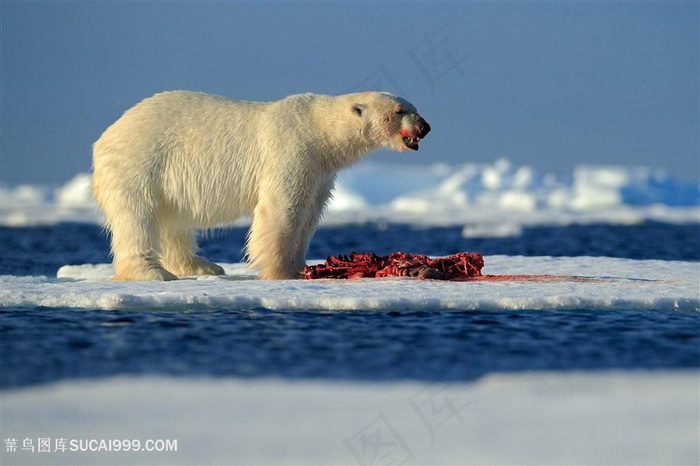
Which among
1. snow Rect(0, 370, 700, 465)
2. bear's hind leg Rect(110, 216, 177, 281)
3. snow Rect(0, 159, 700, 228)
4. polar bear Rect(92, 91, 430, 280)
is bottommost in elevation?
snow Rect(0, 370, 700, 465)

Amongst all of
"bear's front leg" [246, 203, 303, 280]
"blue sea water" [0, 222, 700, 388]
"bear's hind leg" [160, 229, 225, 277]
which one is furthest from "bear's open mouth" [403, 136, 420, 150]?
"bear's hind leg" [160, 229, 225, 277]

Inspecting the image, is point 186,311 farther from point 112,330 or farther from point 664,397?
point 664,397

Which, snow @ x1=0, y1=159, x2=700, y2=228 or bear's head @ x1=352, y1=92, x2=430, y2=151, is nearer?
bear's head @ x1=352, y1=92, x2=430, y2=151

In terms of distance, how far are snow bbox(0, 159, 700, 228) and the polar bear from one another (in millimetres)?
32919

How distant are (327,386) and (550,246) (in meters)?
21.6

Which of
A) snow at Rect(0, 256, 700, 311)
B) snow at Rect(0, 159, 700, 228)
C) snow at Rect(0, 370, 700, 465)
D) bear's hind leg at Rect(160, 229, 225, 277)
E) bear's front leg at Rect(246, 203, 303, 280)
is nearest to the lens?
snow at Rect(0, 370, 700, 465)

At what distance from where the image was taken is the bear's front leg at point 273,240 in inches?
362

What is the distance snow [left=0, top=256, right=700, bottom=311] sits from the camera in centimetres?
788

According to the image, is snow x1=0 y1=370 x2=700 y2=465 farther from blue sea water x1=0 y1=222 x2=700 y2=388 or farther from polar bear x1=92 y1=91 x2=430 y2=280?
polar bear x1=92 y1=91 x2=430 y2=280

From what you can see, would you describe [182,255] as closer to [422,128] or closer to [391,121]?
[391,121]

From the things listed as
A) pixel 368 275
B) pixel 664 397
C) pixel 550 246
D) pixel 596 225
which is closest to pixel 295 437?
pixel 664 397

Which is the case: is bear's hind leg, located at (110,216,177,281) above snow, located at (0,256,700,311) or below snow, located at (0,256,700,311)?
above

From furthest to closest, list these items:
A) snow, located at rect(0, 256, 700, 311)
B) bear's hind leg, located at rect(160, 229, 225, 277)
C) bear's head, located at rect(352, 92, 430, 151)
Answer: bear's hind leg, located at rect(160, 229, 225, 277) < bear's head, located at rect(352, 92, 430, 151) < snow, located at rect(0, 256, 700, 311)

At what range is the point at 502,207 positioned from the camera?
172 ft
